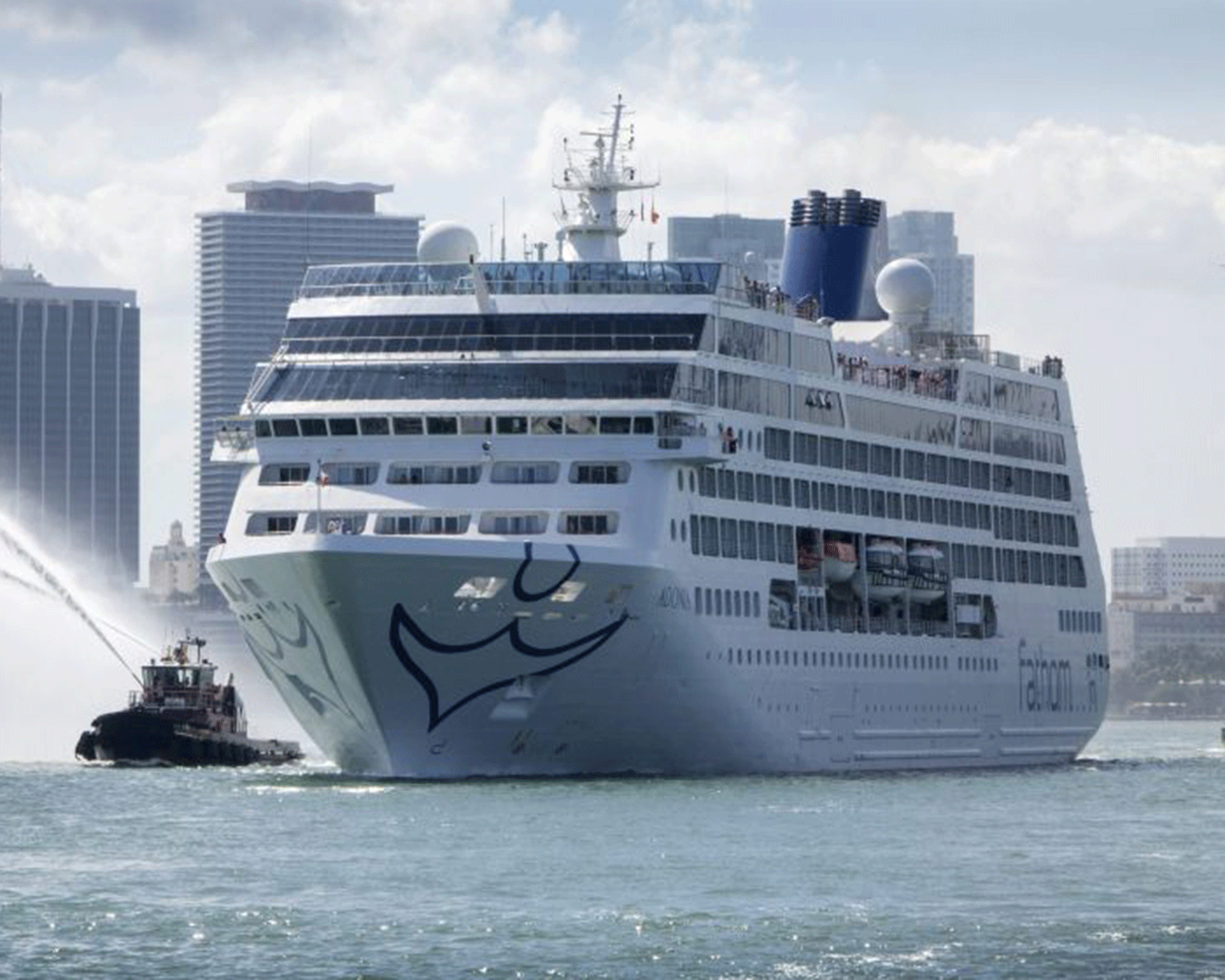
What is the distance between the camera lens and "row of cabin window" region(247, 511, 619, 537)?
300 ft

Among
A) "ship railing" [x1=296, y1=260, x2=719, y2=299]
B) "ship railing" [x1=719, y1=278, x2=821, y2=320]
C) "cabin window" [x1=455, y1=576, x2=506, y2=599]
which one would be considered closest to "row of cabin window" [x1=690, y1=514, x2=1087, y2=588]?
"ship railing" [x1=719, y1=278, x2=821, y2=320]

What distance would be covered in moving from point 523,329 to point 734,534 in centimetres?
795

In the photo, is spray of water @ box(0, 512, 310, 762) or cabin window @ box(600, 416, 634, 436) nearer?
cabin window @ box(600, 416, 634, 436)

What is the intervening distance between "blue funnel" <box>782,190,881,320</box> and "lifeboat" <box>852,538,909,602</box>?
18.4 meters

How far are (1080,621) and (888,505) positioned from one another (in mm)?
17572

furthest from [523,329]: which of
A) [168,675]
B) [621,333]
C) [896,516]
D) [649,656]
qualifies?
[168,675]

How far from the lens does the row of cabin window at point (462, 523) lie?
300 ft

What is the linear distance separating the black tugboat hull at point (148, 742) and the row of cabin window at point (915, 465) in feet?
75.2

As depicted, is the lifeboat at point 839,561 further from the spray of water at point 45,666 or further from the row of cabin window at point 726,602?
the spray of water at point 45,666

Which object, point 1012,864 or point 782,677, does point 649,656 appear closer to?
point 782,677

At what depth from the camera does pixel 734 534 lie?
9869 cm

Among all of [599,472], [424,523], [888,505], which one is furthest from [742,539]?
[888,505]

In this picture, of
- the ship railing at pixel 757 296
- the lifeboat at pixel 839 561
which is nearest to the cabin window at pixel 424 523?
the ship railing at pixel 757 296

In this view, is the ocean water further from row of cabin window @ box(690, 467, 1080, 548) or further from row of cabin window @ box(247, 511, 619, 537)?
row of cabin window @ box(690, 467, 1080, 548)
